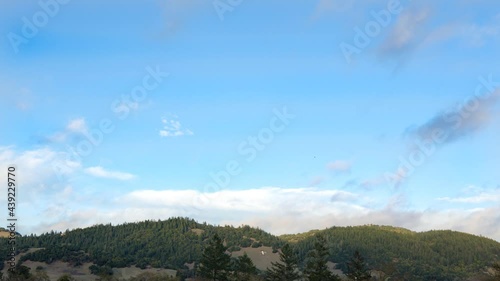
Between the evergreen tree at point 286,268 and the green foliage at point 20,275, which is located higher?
the evergreen tree at point 286,268

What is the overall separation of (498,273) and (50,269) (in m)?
148

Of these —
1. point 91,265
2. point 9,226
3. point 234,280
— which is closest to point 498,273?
point 234,280

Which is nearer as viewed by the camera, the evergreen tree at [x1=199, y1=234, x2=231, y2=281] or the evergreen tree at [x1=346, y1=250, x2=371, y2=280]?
the evergreen tree at [x1=346, y1=250, x2=371, y2=280]

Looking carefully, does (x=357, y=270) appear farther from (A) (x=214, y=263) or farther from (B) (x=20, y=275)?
(B) (x=20, y=275)

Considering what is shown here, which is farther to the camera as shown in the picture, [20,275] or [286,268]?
[286,268]

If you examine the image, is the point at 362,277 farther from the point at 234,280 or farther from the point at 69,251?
the point at 69,251

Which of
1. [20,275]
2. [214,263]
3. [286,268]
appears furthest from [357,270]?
[20,275]

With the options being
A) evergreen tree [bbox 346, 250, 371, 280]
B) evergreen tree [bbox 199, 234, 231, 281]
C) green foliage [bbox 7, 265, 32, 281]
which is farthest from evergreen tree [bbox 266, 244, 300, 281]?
green foliage [bbox 7, 265, 32, 281]

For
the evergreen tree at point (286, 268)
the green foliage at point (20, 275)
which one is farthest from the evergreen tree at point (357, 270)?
the green foliage at point (20, 275)

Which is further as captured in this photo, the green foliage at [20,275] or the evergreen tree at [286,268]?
the evergreen tree at [286,268]

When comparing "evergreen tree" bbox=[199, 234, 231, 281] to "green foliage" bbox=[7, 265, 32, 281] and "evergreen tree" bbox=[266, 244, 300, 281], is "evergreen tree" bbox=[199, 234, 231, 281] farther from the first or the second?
"green foliage" bbox=[7, 265, 32, 281]

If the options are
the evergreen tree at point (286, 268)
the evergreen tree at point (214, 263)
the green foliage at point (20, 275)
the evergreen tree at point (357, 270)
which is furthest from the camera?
the evergreen tree at point (286, 268)

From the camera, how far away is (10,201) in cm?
5559

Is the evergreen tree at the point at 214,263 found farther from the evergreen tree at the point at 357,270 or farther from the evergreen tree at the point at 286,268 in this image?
the evergreen tree at the point at 357,270
